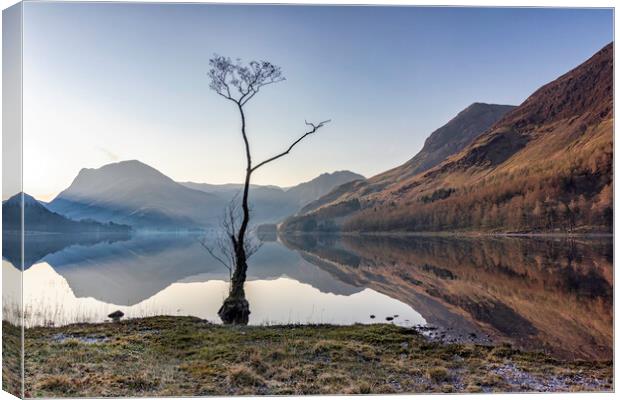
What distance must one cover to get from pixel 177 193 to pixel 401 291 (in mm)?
7430

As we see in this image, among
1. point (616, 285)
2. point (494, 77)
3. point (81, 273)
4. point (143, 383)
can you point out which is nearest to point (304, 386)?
point (143, 383)

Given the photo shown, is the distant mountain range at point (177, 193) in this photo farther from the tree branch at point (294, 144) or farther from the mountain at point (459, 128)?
the mountain at point (459, 128)

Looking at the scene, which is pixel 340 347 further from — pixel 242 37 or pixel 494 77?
pixel 494 77

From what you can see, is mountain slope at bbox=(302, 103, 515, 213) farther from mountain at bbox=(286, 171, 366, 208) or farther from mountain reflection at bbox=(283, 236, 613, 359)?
mountain reflection at bbox=(283, 236, 613, 359)

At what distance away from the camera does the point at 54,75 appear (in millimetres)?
7938

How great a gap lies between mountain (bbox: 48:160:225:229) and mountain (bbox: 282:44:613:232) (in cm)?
339

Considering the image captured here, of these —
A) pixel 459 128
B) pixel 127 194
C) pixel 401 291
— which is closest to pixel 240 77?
pixel 127 194

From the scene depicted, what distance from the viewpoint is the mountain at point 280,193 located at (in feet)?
32.8

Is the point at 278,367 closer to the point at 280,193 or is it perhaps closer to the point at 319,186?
the point at 280,193

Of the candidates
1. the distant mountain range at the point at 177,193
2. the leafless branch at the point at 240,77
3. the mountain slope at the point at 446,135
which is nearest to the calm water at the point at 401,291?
the distant mountain range at the point at 177,193

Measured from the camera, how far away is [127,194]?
12672 millimetres

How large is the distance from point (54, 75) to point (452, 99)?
23.6ft

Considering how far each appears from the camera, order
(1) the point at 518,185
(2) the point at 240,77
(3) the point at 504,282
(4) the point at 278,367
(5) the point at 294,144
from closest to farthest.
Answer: (4) the point at 278,367
(2) the point at 240,77
(5) the point at 294,144
(3) the point at 504,282
(1) the point at 518,185

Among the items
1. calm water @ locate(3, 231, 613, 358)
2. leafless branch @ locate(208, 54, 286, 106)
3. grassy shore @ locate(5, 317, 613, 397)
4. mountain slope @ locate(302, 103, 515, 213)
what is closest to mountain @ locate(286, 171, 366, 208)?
mountain slope @ locate(302, 103, 515, 213)
